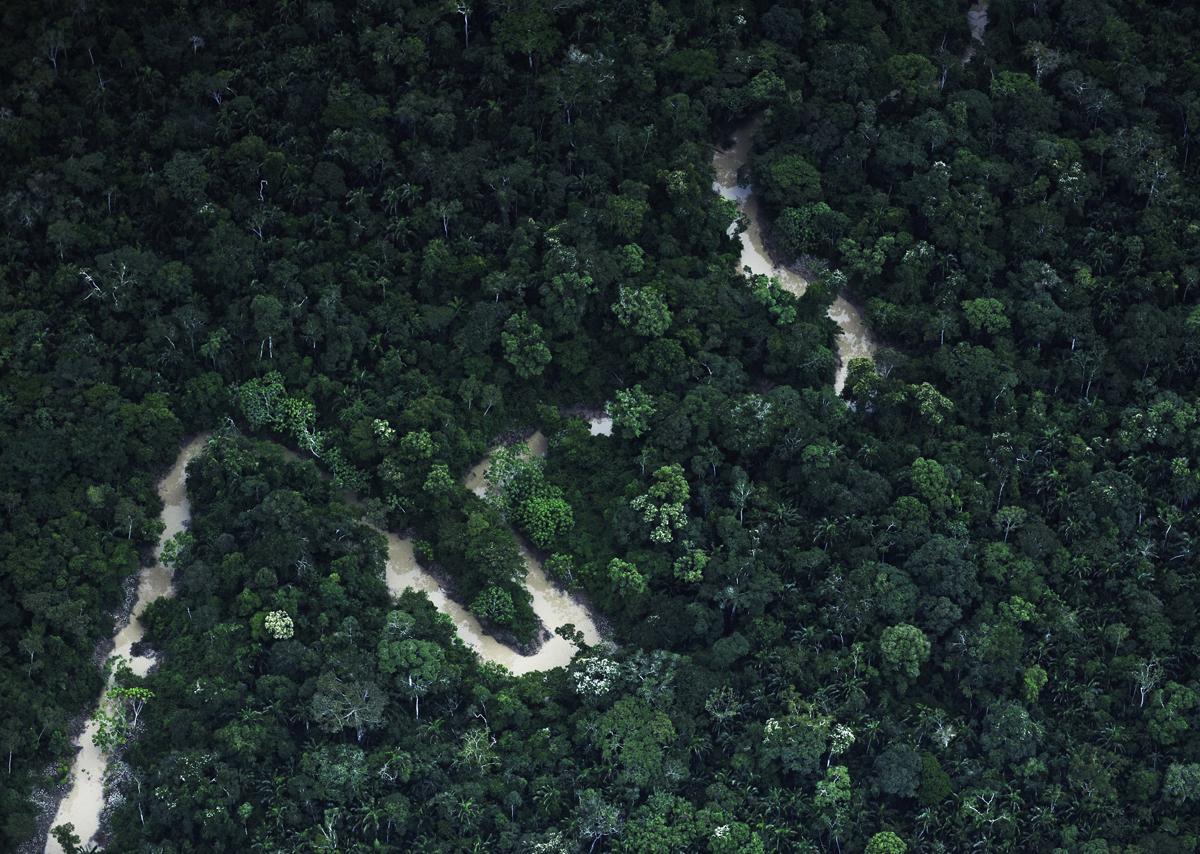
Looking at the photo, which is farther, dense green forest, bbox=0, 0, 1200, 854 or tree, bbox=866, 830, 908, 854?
dense green forest, bbox=0, 0, 1200, 854

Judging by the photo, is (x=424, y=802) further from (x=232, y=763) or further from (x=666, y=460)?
(x=666, y=460)

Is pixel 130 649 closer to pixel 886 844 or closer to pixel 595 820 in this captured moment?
pixel 595 820

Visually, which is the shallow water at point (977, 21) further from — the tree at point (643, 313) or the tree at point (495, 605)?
the tree at point (495, 605)

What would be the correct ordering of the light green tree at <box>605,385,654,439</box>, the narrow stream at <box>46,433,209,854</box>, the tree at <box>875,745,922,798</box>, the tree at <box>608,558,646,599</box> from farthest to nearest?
the light green tree at <box>605,385,654,439</box>, the tree at <box>608,558,646,599</box>, the narrow stream at <box>46,433,209,854</box>, the tree at <box>875,745,922,798</box>

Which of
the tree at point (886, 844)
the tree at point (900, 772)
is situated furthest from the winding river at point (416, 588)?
the tree at point (886, 844)

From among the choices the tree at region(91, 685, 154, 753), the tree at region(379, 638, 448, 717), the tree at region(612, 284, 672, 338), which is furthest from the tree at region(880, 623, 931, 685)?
the tree at region(91, 685, 154, 753)

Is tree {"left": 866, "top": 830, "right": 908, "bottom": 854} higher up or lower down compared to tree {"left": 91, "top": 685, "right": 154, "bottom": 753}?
higher up

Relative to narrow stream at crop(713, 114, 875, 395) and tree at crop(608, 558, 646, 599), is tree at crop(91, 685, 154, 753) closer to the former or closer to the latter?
tree at crop(608, 558, 646, 599)
